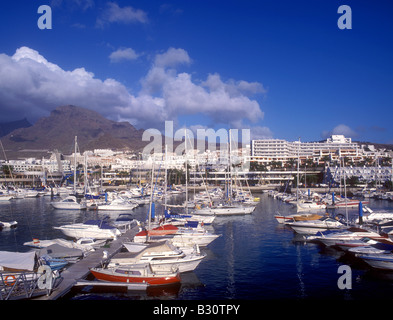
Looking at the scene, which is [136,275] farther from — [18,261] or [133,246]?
[18,261]

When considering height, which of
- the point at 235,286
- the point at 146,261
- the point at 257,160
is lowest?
the point at 235,286

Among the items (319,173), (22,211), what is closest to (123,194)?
(22,211)

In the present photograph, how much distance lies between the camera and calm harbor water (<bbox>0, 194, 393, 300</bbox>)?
14164 millimetres

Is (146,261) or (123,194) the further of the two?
(123,194)

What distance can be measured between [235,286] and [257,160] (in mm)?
108956

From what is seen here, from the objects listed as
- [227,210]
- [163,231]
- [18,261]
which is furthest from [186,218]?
[18,261]

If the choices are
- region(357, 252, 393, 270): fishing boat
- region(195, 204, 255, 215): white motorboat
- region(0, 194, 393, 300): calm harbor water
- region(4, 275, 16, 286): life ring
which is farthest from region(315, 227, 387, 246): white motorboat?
region(4, 275, 16, 286): life ring

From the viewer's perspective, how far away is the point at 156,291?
1432 cm

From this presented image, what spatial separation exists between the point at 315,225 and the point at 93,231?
53.3 feet

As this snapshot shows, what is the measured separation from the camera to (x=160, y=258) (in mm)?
15898

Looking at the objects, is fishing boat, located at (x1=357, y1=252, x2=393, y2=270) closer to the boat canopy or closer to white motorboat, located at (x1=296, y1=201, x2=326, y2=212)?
the boat canopy

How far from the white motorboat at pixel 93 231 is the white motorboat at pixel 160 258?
351 inches

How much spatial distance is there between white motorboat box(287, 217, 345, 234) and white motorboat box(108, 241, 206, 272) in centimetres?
1216
